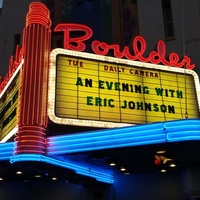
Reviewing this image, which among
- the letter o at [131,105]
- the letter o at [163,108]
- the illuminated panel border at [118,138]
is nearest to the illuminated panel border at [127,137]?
→ the illuminated panel border at [118,138]

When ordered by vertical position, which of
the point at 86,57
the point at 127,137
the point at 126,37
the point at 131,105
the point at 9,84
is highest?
the point at 126,37

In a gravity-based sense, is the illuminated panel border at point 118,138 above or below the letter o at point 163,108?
below

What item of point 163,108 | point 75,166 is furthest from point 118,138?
point 163,108

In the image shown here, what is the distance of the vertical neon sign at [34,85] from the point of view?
468 inches

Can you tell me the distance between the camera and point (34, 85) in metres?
12.8

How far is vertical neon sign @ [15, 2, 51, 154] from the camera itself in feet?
39.0

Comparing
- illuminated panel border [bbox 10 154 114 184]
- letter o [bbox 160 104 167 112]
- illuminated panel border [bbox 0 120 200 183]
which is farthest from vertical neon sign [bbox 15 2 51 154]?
letter o [bbox 160 104 167 112]

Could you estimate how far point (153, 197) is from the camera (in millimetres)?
15844

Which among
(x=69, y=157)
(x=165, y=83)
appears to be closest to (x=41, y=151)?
(x=69, y=157)

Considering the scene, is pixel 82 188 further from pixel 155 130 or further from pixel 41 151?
pixel 155 130

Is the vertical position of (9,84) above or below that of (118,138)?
above

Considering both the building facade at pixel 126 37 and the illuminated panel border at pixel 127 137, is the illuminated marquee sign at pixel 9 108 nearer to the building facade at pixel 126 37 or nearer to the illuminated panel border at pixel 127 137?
the building facade at pixel 126 37

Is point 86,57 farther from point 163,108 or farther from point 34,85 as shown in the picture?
point 163,108

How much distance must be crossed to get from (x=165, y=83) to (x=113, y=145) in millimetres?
5167
